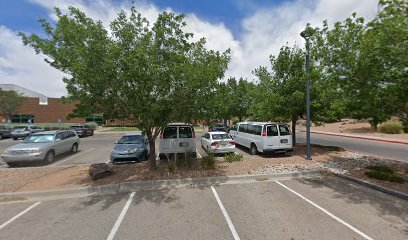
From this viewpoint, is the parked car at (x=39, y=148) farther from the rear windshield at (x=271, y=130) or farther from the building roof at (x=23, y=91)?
the building roof at (x=23, y=91)

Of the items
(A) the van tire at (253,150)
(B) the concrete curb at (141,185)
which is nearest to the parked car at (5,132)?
(B) the concrete curb at (141,185)

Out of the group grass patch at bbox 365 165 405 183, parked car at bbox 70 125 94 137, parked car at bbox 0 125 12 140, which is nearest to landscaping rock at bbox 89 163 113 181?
grass patch at bbox 365 165 405 183

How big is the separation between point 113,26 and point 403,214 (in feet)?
30.7

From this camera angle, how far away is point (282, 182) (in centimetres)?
732

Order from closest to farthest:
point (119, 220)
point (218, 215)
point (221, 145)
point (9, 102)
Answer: point (119, 220) < point (218, 215) < point (221, 145) < point (9, 102)

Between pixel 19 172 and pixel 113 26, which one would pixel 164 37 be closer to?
pixel 113 26

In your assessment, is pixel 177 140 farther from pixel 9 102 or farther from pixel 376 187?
pixel 9 102

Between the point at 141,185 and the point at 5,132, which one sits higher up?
the point at 5,132

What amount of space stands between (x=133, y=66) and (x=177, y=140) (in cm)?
506

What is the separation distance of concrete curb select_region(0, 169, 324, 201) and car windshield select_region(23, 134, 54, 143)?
5.93 m

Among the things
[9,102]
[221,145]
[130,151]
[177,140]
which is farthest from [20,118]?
[221,145]

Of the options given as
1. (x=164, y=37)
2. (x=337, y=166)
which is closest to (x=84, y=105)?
(x=164, y=37)

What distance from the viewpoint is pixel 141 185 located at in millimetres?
6824

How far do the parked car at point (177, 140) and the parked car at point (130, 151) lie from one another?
1.05 metres
